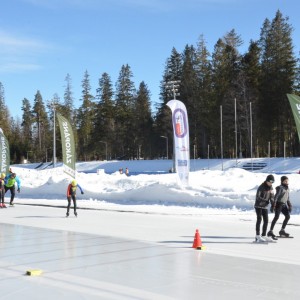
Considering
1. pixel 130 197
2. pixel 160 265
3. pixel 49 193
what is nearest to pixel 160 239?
pixel 160 265

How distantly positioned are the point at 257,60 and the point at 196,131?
1553 cm

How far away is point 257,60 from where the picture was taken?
71000mm

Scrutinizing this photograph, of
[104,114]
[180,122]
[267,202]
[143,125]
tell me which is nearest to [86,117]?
[104,114]

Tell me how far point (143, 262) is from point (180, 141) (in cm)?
1323

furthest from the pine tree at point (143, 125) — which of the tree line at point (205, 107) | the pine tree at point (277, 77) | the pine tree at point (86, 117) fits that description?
the pine tree at point (277, 77)

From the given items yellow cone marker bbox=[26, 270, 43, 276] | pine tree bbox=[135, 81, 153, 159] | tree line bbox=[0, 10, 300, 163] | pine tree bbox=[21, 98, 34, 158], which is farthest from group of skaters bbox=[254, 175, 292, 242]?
pine tree bbox=[21, 98, 34, 158]

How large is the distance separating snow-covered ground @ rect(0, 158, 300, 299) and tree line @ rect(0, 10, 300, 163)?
Answer: 22603 millimetres

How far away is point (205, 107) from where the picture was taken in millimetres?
75125

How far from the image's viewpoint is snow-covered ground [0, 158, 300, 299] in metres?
7.50

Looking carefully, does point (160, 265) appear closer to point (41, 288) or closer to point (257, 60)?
point (41, 288)

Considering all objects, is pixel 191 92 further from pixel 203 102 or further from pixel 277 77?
pixel 277 77

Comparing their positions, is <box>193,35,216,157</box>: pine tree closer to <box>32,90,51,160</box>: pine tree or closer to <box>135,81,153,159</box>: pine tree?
<box>135,81,153,159</box>: pine tree

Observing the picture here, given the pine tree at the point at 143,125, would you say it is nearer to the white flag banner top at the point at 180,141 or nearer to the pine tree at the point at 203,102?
the pine tree at the point at 203,102

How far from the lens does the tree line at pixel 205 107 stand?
66500 mm
